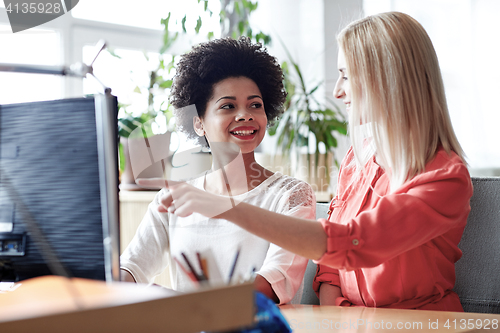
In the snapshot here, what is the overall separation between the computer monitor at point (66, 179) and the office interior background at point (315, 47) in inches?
67.2

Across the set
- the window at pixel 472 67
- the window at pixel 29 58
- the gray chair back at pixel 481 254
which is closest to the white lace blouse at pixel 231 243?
the gray chair back at pixel 481 254

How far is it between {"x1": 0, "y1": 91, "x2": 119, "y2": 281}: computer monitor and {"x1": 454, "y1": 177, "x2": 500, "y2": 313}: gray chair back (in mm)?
912

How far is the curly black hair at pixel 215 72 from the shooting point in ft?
3.83

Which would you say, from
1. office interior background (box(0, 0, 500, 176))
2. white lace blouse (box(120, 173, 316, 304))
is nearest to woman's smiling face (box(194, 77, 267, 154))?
white lace blouse (box(120, 173, 316, 304))

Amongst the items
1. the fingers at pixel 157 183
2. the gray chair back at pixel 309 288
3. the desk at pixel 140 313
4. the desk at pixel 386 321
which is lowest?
the gray chair back at pixel 309 288

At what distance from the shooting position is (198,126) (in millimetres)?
1106

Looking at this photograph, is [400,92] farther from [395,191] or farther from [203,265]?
[203,265]

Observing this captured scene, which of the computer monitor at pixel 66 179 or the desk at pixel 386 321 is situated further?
the desk at pixel 386 321

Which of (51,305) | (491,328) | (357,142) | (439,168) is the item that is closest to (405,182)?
(439,168)

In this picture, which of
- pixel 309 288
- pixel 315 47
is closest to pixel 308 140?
pixel 315 47

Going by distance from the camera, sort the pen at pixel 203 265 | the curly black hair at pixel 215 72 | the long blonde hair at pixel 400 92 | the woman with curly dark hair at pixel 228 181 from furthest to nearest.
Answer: the curly black hair at pixel 215 72 → the woman with curly dark hair at pixel 228 181 → the long blonde hair at pixel 400 92 → the pen at pixel 203 265

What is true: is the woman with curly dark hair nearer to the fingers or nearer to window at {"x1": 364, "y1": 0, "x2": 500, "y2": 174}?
the fingers

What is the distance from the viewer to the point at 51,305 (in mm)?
492

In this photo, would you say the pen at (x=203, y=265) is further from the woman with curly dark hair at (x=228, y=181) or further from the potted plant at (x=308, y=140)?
A: the potted plant at (x=308, y=140)
